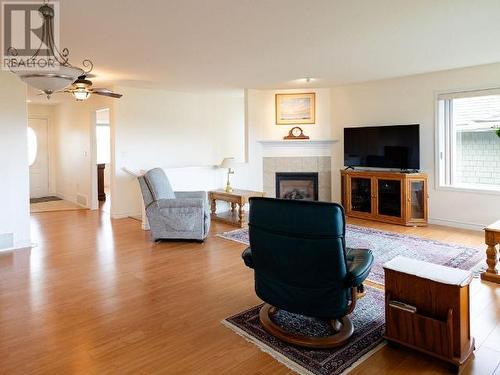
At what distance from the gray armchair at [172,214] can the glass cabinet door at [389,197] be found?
9.46 feet

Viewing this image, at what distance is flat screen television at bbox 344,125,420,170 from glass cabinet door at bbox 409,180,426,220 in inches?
11.3

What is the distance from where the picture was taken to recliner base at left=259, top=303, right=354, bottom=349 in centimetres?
232

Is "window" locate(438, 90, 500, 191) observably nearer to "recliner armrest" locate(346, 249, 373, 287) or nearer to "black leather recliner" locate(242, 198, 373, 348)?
"recliner armrest" locate(346, 249, 373, 287)

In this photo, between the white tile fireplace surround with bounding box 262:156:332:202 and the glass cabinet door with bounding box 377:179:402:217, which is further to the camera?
the white tile fireplace surround with bounding box 262:156:332:202

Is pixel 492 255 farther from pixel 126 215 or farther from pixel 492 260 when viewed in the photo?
pixel 126 215

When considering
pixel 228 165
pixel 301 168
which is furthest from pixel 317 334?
pixel 301 168

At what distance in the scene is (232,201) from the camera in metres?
5.96

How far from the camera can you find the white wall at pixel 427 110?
17.2 ft

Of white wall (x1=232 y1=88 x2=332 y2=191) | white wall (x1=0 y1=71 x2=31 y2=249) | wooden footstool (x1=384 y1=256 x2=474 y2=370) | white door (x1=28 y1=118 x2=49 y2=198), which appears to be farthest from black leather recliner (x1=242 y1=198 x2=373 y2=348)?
white door (x1=28 y1=118 x2=49 y2=198)

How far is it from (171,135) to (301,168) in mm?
2587

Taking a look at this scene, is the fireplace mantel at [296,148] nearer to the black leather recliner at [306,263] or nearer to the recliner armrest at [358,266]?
the recliner armrest at [358,266]

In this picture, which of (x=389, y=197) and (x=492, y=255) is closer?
(x=492, y=255)

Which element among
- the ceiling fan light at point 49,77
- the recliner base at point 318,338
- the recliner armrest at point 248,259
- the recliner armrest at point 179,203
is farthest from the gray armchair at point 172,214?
the ceiling fan light at point 49,77

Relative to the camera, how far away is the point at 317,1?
9.06 feet
